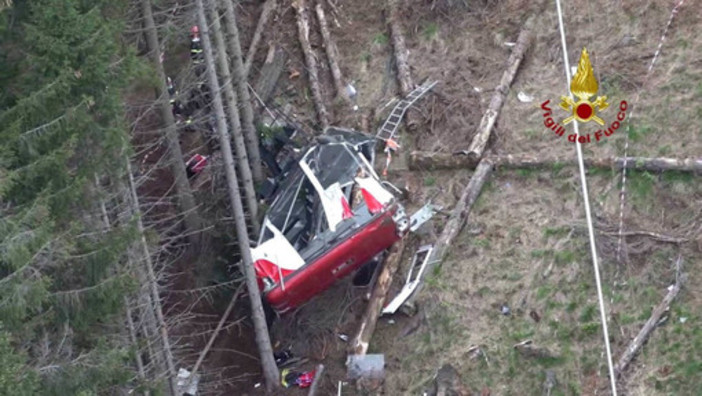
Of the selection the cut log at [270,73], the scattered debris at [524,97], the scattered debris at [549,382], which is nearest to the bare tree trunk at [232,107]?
the cut log at [270,73]

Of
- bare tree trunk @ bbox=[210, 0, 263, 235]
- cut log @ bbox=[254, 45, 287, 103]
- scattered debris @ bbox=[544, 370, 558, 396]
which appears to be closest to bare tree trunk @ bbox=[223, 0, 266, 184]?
bare tree trunk @ bbox=[210, 0, 263, 235]

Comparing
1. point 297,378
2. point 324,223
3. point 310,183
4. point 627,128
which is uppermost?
point 627,128

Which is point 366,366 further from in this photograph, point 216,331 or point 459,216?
point 459,216

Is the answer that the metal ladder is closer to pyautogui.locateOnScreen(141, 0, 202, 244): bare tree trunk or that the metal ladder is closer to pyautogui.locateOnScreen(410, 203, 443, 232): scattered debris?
pyautogui.locateOnScreen(410, 203, 443, 232): scattered debris

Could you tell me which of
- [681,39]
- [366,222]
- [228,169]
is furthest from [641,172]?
[228,169]

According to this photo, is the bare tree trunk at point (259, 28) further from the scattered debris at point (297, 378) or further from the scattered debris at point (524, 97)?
the scattered debris at point (297, 378)

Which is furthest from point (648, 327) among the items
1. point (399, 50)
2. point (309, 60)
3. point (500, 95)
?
point (309, 60)
